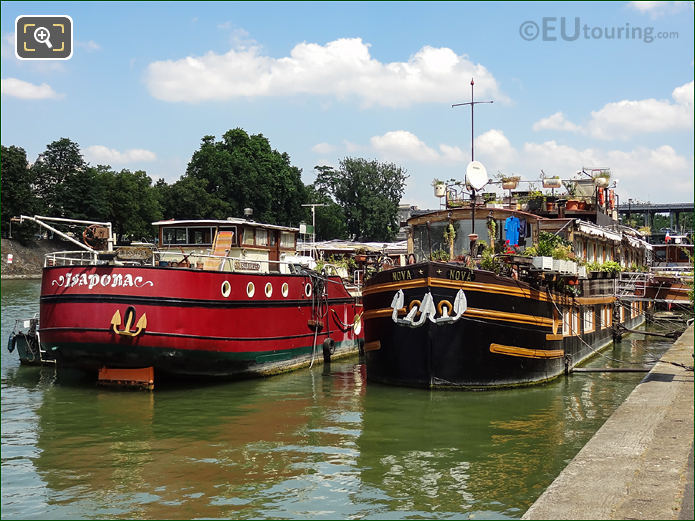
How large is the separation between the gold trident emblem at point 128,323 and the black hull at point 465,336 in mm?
5517

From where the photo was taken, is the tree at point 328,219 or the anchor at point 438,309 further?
the tree at point 328,219

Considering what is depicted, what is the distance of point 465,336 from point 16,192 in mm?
66743

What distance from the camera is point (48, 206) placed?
80875 millimetres

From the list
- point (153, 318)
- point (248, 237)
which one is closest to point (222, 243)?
point (248, 237)

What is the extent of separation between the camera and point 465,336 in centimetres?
1780

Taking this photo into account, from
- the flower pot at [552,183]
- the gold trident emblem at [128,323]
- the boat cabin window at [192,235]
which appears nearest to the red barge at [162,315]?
the gold trident emblem at [128,323]

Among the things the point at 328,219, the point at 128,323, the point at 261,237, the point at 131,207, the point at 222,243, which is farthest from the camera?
the point at 328,219

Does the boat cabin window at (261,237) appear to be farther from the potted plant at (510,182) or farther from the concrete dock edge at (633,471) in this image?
the concrete dock edge at (633,471)

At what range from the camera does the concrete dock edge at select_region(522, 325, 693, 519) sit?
711cm

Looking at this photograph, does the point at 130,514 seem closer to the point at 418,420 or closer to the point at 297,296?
the point at 418,420

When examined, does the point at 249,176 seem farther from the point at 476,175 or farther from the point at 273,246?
the point at 476,175

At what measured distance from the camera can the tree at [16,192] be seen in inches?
2889

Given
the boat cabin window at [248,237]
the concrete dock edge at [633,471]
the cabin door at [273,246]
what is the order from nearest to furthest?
the concrete dock edge at [633,471]
the boat cabin window at [248,237]
the cabin door at [273,246]

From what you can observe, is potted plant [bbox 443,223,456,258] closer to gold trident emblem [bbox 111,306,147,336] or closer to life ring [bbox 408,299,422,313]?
life ring [bbox 408,299,422,313]
